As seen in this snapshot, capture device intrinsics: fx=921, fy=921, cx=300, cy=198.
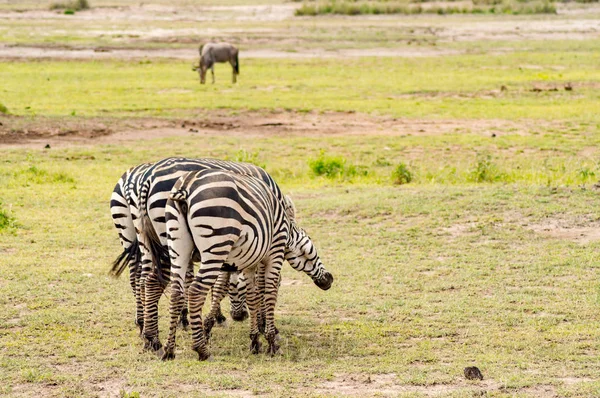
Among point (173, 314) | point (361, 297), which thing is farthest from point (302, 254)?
point (173, 314)

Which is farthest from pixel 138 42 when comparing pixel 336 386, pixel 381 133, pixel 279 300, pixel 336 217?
pixel 336 386

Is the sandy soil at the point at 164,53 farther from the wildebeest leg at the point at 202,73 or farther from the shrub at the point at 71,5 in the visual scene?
the shrub at the point at 71,5

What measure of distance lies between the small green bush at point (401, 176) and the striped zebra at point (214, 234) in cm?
719

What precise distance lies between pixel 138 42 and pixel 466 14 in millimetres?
22685

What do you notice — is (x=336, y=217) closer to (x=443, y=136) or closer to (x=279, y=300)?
(x=279, y=300)

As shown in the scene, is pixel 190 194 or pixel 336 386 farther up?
pixel 190 194

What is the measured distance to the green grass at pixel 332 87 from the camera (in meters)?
22.9

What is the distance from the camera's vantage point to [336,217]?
1255 cm

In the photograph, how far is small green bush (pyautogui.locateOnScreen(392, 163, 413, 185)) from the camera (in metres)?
14.9

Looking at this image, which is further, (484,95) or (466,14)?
(466,14)

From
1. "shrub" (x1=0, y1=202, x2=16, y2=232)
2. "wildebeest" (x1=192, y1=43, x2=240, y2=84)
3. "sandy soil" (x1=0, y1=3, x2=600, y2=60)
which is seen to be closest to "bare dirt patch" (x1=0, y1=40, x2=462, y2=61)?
"sandy soil" (x1=0, y1=3, x2=600, y2=60)

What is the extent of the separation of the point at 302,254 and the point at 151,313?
151cm

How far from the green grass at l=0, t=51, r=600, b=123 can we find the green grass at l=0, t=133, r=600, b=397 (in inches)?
286

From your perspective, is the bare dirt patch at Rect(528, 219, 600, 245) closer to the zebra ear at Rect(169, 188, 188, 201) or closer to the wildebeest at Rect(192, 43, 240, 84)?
the zebra ear at Rect(169, 188, 188, 201)
